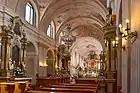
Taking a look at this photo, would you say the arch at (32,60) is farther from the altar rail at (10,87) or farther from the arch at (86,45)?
the arch at (86,45)

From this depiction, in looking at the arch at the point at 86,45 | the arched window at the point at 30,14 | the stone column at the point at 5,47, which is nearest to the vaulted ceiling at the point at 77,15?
the arched window at the point at 30,14

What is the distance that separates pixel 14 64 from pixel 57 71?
35.0 feet

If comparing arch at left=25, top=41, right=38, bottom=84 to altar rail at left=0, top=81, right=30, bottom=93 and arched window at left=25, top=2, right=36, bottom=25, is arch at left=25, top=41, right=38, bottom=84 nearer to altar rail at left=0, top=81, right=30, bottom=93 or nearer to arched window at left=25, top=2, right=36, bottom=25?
arched window at left=25, top=2, right=36, bottom=25

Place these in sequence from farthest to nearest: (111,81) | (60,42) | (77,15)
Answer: (60,42) < (77,15) < (111,81)

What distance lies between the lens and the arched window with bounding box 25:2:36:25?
676 inches

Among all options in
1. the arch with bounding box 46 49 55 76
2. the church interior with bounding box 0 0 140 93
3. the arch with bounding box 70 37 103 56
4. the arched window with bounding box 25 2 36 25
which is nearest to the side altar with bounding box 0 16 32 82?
the church interior with bounding box 0 0 140 93

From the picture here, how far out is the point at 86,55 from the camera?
155 ft

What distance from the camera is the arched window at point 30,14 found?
1717 centimetres

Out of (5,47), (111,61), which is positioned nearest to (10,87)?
(5,47)

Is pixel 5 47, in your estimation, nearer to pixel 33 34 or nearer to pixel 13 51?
pixel 13 51

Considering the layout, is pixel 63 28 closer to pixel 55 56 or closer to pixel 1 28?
pixel 55 56

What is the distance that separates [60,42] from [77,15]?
4.25 meters

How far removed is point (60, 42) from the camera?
27.5m

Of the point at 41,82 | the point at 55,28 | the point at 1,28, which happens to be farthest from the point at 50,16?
the point at 1,28
